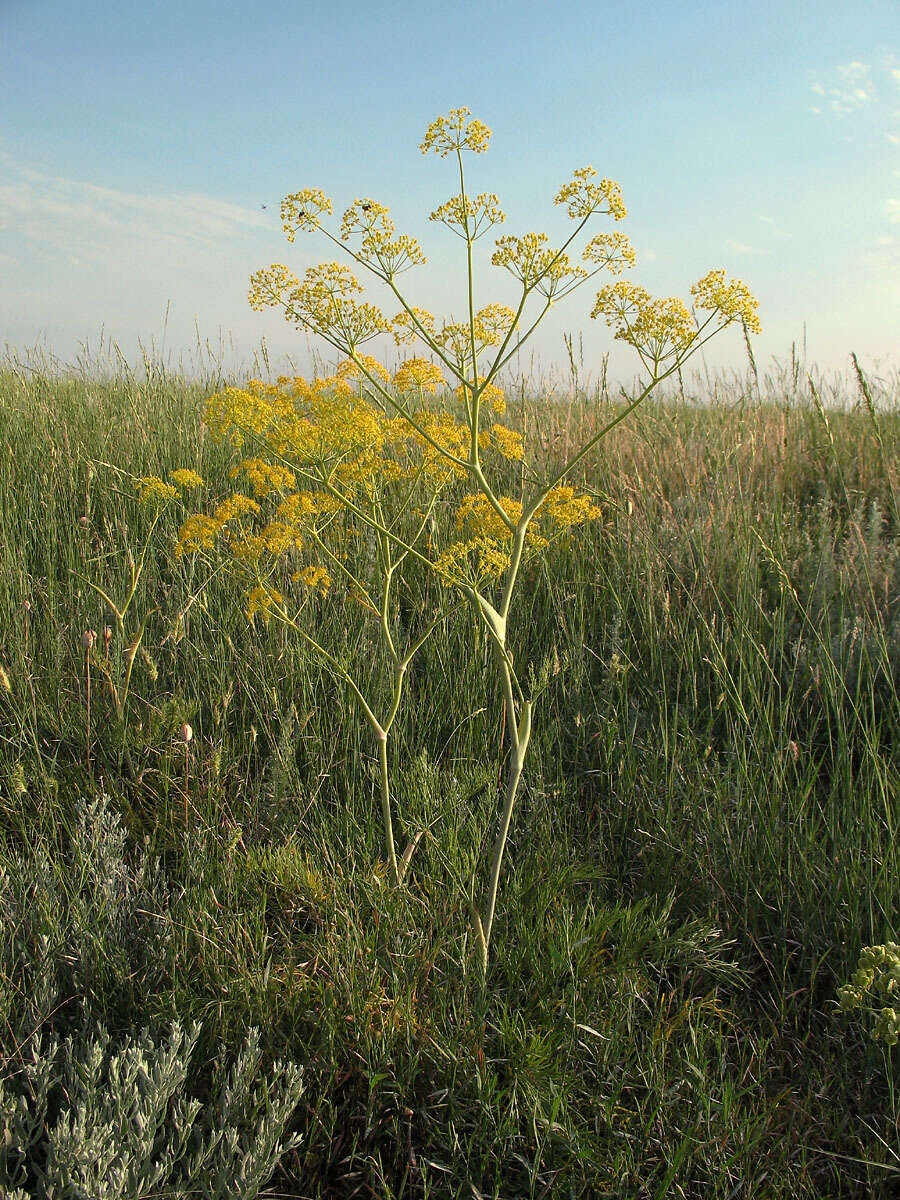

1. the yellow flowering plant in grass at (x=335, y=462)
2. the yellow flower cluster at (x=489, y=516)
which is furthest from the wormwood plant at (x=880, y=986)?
the yellow flower cluster at (x=489, y=516)

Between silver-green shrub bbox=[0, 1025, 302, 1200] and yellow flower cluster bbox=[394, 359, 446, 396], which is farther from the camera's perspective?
yellow flower cluster bbox=[394, 359, 446, 396]

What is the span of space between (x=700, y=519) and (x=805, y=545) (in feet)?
2.00

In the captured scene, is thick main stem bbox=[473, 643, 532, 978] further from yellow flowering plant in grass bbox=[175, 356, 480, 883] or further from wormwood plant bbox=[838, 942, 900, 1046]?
wormwood plant bbox=[838, 942, 900, 1046]

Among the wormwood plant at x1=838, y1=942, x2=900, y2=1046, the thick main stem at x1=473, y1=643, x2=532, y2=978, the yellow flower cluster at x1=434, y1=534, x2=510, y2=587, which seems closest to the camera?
the wormwood plant at x1=838, y1=942, x2=900, y2=1046

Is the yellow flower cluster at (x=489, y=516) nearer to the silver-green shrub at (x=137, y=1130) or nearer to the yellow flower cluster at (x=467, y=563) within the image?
the yellow flower cluster at (x=467, y=563)

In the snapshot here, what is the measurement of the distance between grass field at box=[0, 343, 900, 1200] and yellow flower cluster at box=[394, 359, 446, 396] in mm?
944

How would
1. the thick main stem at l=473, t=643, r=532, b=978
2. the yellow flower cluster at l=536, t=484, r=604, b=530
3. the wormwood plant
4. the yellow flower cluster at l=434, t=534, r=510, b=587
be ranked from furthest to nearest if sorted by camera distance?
the yellow flower cluster at l=536, t=484, r=604, b=530 → the yellow flower cluster at l=434, t=534, r=510, b=587 → the thick main stem at l=473, t=643, r=532, b=978 → the wormwood plant

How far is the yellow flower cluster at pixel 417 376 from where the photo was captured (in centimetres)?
183

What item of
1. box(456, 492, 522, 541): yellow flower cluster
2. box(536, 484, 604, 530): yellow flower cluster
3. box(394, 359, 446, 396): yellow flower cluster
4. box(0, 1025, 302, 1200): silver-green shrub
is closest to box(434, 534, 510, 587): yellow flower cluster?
box(456, 492, 522, 541): yellow flower cluster

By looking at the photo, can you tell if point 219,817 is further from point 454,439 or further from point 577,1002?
point 454,439

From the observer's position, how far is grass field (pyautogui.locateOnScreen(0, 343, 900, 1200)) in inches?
53.2

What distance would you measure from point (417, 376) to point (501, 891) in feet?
4.33

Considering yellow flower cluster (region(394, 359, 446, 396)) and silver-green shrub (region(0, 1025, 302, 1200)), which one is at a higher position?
yellow flower cluster (region(394, 359, 446, 396))

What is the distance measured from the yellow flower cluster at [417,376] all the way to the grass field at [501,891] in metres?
0.94
